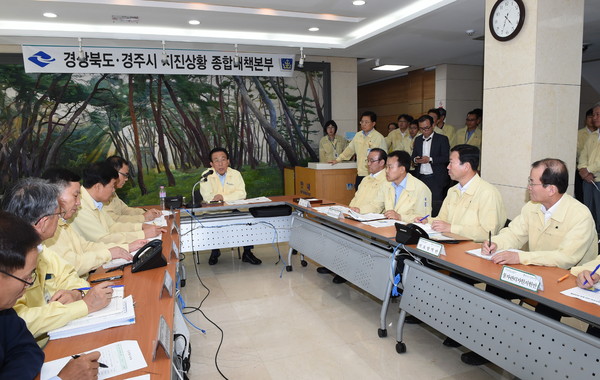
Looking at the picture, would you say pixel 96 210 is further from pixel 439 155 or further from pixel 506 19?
pixel 439 155

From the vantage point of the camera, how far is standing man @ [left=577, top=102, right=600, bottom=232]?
494cm

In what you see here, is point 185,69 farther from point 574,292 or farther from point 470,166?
point 574,292

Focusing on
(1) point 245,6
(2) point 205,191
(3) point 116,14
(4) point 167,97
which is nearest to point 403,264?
(2) point 205,191

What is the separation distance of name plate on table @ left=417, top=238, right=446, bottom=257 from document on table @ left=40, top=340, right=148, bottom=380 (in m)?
1.65

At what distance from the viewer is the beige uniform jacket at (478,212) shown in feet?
9.52

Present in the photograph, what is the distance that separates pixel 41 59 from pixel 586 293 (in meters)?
6.24

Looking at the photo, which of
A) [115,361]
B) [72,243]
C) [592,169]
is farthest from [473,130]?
[115,361]

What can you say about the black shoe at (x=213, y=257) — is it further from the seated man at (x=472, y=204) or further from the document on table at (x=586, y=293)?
the document on table at (x=586, y=293)

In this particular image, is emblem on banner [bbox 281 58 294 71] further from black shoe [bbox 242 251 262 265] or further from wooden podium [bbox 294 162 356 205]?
black shoe [bbox 242 251 262 265]

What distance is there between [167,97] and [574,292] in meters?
6.50

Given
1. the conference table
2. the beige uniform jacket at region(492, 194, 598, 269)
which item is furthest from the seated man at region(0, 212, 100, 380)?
the beige uniform jacket at region(492, 194, 598, 269)

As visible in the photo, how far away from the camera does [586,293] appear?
1.73m

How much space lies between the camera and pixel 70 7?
4.52 m

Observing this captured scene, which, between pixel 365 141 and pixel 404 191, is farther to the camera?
pixel 365 141
